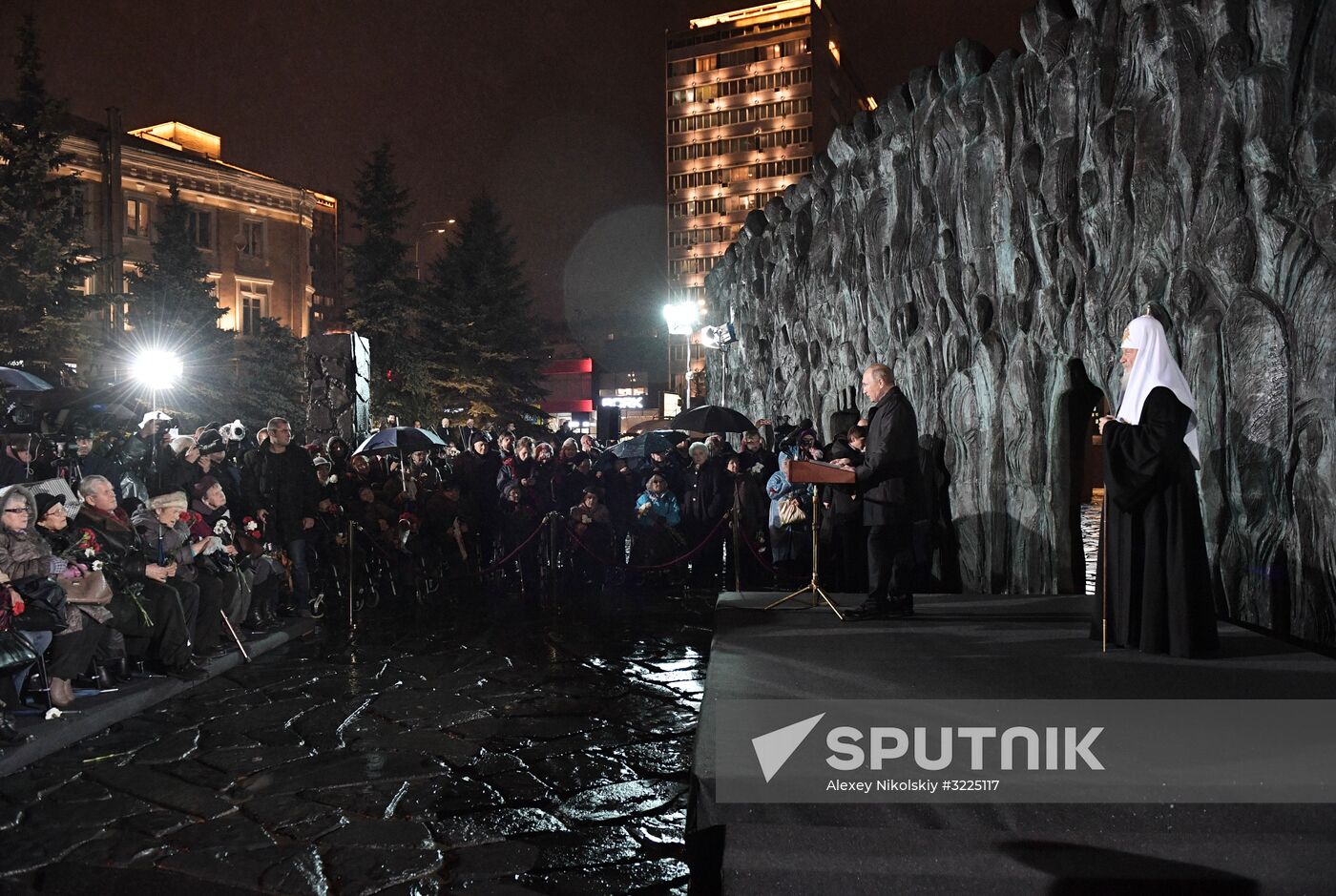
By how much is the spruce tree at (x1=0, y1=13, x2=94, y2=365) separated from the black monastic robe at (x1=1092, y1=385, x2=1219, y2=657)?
2485 cm

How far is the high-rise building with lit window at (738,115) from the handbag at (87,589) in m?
85.5

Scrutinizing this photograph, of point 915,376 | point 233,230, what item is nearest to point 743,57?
point 233,230

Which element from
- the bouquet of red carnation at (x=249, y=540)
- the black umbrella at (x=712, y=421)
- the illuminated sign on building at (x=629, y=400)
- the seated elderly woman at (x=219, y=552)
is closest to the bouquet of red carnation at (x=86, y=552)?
the seated elderly woman at (x=219, y=552)

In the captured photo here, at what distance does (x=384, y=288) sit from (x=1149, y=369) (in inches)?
1421

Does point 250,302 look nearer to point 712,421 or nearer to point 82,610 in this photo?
point 712,421

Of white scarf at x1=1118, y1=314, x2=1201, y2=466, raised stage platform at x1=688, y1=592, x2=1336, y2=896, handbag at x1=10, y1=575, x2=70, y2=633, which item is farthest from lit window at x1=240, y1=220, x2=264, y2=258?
raised stage platform at x1=688, y1=592, x2=1336, y2=896

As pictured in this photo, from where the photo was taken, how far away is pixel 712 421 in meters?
14.9

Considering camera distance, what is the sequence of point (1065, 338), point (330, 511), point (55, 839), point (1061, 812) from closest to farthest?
point (1061, 812) → point (55, 839) → point (1065, 338) → point (330, 511)

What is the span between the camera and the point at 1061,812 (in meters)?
3.46

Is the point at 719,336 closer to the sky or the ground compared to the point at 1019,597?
closer to the sky

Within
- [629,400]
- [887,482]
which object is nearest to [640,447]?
[887,482]

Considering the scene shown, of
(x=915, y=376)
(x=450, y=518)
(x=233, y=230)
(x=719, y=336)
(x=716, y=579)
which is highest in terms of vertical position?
(x=233, y=230)

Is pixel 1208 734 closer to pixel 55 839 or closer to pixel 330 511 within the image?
pixel 55 839

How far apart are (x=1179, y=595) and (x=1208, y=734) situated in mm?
1588
